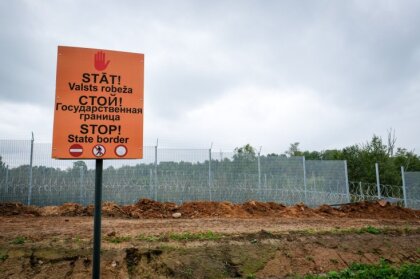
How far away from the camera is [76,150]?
340 cm

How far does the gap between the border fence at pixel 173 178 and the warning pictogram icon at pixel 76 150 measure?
440 inches

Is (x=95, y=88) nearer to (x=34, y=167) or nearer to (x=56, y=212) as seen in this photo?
(x=56, y=212)

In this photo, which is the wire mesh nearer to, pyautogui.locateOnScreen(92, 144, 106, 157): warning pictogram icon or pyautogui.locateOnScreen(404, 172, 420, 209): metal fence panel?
pyautogui.locateOnScreen(404, 172, 420, 209): metal fence panel

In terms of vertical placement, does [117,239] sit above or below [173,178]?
below

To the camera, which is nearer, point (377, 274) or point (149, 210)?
point (377, 274)

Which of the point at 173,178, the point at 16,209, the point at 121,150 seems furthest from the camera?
the point at 173,178

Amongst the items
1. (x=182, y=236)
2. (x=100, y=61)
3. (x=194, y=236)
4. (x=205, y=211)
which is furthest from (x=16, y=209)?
(x=100, y=61)

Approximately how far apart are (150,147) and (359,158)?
18.1m

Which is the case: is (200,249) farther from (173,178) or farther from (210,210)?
(173,178)

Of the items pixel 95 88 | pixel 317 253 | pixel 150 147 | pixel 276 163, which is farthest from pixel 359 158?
pixel 95 88

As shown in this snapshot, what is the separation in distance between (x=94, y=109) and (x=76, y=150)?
1.53 ft

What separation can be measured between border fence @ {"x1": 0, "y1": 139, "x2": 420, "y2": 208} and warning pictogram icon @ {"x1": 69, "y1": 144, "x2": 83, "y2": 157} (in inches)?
440

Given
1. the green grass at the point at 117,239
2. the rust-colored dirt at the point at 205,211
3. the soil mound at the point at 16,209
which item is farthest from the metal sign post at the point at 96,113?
the soil mound at the point at 16,209

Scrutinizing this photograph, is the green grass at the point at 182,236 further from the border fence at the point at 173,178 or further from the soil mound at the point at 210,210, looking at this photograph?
the border fence at the point at 173,178
